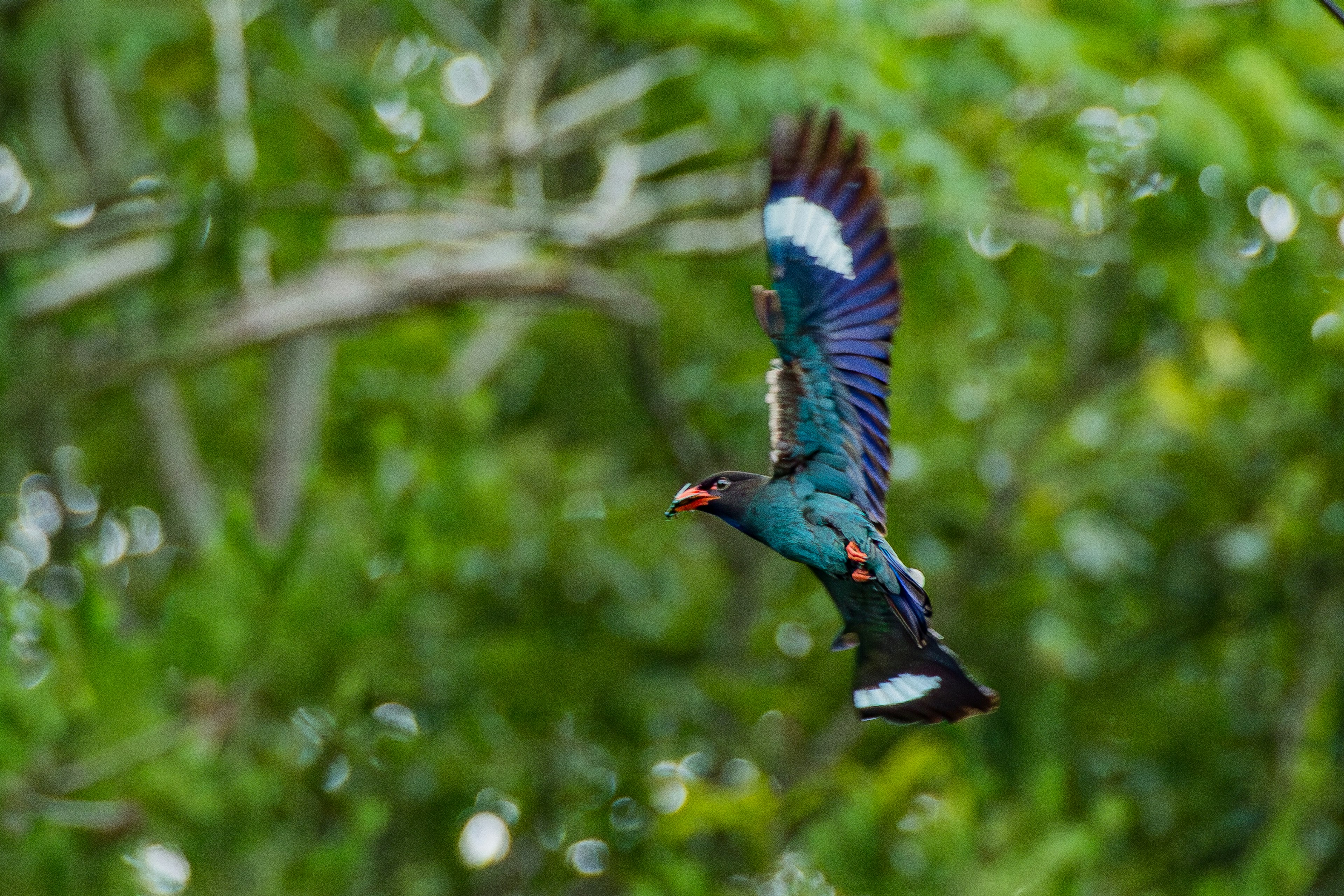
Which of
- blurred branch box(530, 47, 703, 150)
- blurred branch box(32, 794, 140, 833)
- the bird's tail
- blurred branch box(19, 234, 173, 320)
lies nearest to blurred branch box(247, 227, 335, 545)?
blurred branch box(19, 234, 173, 320)

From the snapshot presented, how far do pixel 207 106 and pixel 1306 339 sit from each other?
4.88 m

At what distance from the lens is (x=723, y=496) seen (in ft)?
7.88

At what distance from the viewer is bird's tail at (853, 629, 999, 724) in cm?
246

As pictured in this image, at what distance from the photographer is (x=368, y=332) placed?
7199 millimetres

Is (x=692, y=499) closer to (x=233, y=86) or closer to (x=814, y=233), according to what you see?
(x=814, y=233)

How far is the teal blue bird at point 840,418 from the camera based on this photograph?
2393 mm

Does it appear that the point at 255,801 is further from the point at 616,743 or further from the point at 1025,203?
the point at 1025,203

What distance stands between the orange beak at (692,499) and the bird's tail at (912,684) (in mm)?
408

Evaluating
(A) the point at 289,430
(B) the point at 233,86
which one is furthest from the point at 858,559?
(A) the point at 289,430

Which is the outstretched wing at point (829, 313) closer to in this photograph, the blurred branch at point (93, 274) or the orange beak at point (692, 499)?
the orange beak at point (692, 499)

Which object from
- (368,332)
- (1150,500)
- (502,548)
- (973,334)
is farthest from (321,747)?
(1150,500)

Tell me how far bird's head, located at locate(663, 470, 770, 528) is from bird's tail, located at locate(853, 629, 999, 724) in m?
0.36

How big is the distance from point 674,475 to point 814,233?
201 inches

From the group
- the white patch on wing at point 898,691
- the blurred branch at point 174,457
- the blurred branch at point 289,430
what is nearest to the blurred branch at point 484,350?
the blurred branch at point 289,430
